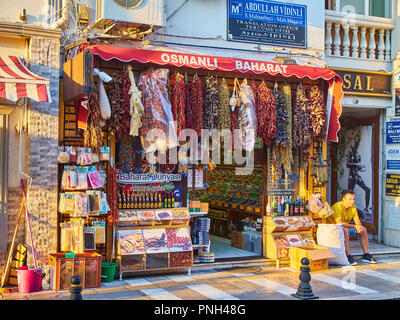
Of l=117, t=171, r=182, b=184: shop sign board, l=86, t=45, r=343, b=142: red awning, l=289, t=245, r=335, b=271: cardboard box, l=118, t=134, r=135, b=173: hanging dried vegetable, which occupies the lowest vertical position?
l=289, t=245, r=335, b=271: cardboard box

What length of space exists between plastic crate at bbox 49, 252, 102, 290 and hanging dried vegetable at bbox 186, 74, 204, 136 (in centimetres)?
295

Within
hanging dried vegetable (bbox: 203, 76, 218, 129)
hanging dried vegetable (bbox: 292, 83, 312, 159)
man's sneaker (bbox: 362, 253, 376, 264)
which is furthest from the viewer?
man's sneaker (bbox: 362, 253, 376, 264)

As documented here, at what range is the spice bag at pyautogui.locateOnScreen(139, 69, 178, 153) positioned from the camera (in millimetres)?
9445

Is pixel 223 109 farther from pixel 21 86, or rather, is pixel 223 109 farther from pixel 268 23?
pixel 21 86

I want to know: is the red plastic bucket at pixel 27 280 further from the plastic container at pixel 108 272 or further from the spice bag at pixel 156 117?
the spice bag at pixel 156 117

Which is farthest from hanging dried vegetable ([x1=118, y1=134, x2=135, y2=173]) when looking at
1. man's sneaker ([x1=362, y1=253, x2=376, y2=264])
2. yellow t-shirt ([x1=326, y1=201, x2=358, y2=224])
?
man's sneaker ([x1=362, y1=253, x2=376, y2=264])

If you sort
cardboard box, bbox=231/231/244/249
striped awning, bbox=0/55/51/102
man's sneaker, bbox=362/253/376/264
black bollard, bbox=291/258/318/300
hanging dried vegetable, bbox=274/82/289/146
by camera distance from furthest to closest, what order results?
cardboard box, bbox=231/231/244/249 → man's sneaker, bbox=362/253/376/264 → hanging dried vegetable, bbox=274/82/289/146 → black bollard, bbox=291/258/318/300 → striped awning, bbox=0/55/51/102

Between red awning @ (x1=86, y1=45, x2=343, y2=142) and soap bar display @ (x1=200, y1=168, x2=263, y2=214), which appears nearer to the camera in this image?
red awning @ (x1=86, y1=45, x2=343, y2=142)

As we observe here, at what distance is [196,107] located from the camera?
9.80m

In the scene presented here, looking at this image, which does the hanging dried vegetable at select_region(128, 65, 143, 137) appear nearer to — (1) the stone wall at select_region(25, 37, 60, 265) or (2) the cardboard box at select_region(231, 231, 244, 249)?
(1) the stone wall at select_region(25, 37, 60, 265)

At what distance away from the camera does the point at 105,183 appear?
9.44 metres

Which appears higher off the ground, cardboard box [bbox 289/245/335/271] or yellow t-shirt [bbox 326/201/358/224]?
yellow t-shirt [bbox 326/201/358/224]

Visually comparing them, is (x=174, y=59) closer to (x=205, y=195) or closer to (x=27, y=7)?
(x=27, y=7)
